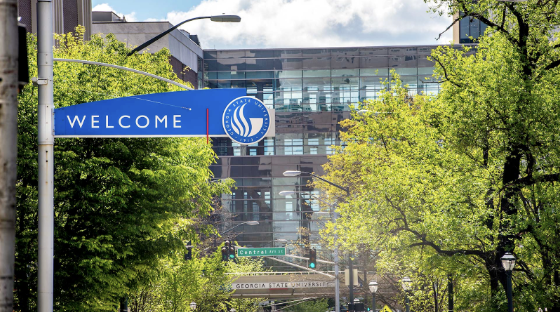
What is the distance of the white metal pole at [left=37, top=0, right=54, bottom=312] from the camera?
8.99 m

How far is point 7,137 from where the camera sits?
16.4 ft

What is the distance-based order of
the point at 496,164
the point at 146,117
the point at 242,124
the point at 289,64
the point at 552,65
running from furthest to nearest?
1. the point at 289,64
2. the point at 496,164
3. the point at 552,65
4. the point at 242,124
5. the point at 146,117

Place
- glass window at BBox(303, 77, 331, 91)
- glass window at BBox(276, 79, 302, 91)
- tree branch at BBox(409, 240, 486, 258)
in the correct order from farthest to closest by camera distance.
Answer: glass window at BBox(276, 79, 302, 91) → glass window at BBox(303, 77, 331, 91) → tree branch at BBox(409, 240, 486, 258)

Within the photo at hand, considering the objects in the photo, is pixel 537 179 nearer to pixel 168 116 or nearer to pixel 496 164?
pixel 496 164

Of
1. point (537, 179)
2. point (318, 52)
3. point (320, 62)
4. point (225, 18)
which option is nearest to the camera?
point (225, 18)

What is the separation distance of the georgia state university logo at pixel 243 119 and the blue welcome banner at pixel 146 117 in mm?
95

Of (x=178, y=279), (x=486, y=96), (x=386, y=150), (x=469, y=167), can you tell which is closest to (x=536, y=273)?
(x=469, y=167)

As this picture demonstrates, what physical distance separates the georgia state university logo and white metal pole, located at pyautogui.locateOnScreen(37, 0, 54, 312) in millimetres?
2407

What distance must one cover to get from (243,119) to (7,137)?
4661 millimetres

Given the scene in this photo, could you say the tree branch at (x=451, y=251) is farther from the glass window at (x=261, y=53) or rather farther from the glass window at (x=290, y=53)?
the glass window at (x=261, y=53)

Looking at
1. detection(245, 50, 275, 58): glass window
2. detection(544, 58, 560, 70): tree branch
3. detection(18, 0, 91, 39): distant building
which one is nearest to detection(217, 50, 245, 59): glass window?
detection(245, 50, 275, 58): glass window

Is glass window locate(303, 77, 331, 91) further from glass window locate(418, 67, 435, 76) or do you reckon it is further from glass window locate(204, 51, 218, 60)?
glass window locate(204, 51, 218, 60)

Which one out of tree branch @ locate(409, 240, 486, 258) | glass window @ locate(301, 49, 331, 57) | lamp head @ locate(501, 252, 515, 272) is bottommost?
tree branch @ locate(409, 240, 486, 258)

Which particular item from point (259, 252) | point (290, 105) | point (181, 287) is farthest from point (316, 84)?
point (181, 287)
